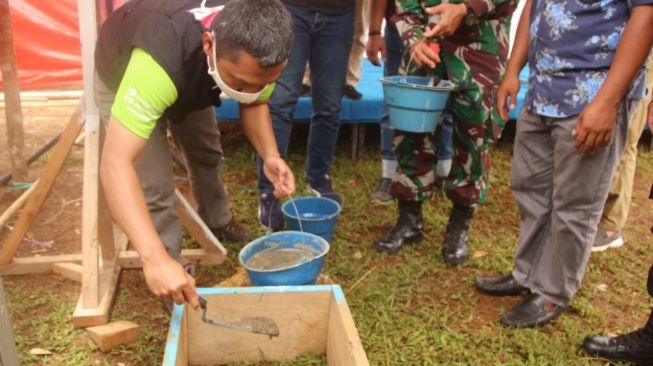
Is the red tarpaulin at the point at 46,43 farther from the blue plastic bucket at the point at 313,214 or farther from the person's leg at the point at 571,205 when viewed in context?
the person's leg at the point at 571,205

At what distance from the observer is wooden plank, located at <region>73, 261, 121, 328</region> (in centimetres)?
230

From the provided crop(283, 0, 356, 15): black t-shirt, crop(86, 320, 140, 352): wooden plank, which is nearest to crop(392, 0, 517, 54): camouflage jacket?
crop(283, 0, 356, 15): black t-shirt

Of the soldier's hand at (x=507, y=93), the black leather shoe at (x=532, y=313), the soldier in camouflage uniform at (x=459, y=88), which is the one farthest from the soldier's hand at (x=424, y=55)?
the black leather shoe at (x=532, y=313)

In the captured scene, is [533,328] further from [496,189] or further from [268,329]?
[496,189]

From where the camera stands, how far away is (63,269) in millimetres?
2693

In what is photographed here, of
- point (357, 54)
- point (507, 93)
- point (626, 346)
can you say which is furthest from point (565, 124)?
point (357, 54)

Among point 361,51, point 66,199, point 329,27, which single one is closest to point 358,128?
point 361,51

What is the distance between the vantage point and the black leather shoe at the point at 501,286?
2672mm

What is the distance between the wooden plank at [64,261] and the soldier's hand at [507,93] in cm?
152

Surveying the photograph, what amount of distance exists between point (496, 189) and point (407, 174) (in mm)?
1356

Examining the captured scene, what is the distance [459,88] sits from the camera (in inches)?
105

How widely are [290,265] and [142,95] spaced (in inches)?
31.9

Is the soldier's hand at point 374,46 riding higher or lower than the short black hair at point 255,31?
lower

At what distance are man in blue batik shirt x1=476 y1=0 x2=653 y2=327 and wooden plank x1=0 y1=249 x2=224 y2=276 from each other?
1452 millimetres
